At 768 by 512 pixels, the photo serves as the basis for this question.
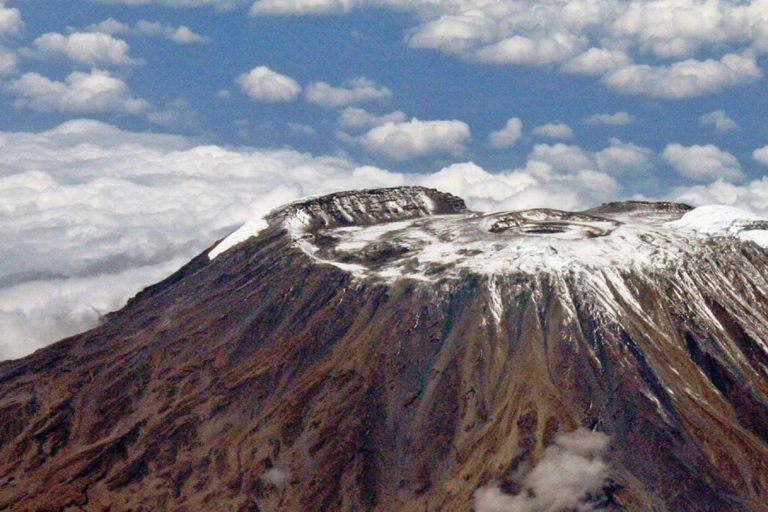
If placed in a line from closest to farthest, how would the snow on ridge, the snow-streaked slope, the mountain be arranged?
the mountain
the snow-streaked slope
the snow on ridge

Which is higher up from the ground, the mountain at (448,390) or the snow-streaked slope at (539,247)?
the snow-streaked slope at (539,247)

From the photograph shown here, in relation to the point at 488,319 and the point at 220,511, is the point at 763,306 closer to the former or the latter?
the point at 488,319

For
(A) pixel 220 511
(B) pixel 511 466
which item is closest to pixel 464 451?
(B) pixel 511 466

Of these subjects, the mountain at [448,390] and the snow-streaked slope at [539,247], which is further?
the snow-streaked slope at [539,247]

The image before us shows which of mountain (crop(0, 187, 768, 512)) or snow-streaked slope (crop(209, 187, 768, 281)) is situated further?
snow-streaked slope (crop(209, 187, 768, 281))

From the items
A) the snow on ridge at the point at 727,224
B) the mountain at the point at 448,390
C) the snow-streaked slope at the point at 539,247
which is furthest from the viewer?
the snow on ridge at the point at 727,224

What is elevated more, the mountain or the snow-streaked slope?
the snow-streaked slope

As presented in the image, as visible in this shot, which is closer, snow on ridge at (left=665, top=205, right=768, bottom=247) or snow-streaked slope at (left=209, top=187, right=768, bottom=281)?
snow-streaked slope at (left=209, top=187, right=768, bottom=281)

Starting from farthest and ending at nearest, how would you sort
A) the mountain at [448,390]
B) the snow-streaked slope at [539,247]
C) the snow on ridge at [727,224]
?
the snow on ridge at [727,224] → the snow-streaked slope at [539,247] → the mountain at [448,390]

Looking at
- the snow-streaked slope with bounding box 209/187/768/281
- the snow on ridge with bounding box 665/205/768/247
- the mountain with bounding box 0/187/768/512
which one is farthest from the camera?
the snow on ridge with bounding box 665/205/768/247
